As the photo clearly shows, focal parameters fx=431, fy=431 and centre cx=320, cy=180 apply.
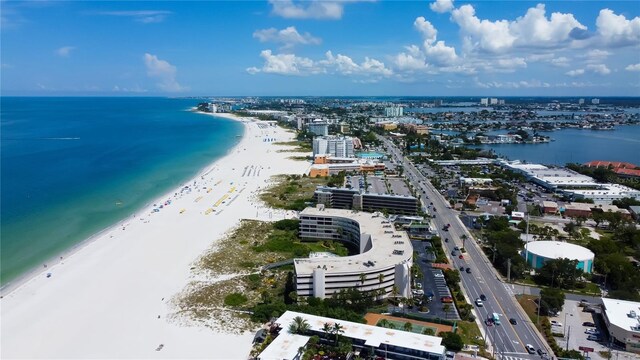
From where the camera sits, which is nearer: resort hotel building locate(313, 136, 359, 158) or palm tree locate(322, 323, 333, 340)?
palm tree locate(322, 323, 333, 340)

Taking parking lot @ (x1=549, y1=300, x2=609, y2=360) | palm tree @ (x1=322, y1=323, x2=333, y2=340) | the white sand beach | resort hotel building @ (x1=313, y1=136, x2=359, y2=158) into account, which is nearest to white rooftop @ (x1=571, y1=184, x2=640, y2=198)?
parking lot @ (x1=549, y1=300, x2=609, y2=360)

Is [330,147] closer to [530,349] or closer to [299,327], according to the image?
[299,327]

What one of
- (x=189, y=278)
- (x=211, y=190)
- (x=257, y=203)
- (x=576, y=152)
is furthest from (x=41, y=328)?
(x=576, y=152)

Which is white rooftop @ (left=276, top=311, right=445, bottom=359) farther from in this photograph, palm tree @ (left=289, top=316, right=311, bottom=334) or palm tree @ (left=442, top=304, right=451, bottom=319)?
palm tree @ (left=442, top=304, right=451, bottom=319)

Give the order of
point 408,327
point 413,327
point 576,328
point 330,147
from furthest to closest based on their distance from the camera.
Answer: point 330,147
point 576,328
point 413,327
point 408,327

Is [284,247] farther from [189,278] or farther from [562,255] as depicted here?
[562,255]

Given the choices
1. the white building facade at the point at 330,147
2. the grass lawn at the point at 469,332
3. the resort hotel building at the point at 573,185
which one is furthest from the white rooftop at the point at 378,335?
the white building facade at the point at 330,147

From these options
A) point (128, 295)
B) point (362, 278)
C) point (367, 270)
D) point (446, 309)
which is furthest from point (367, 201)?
point (128, 295)
